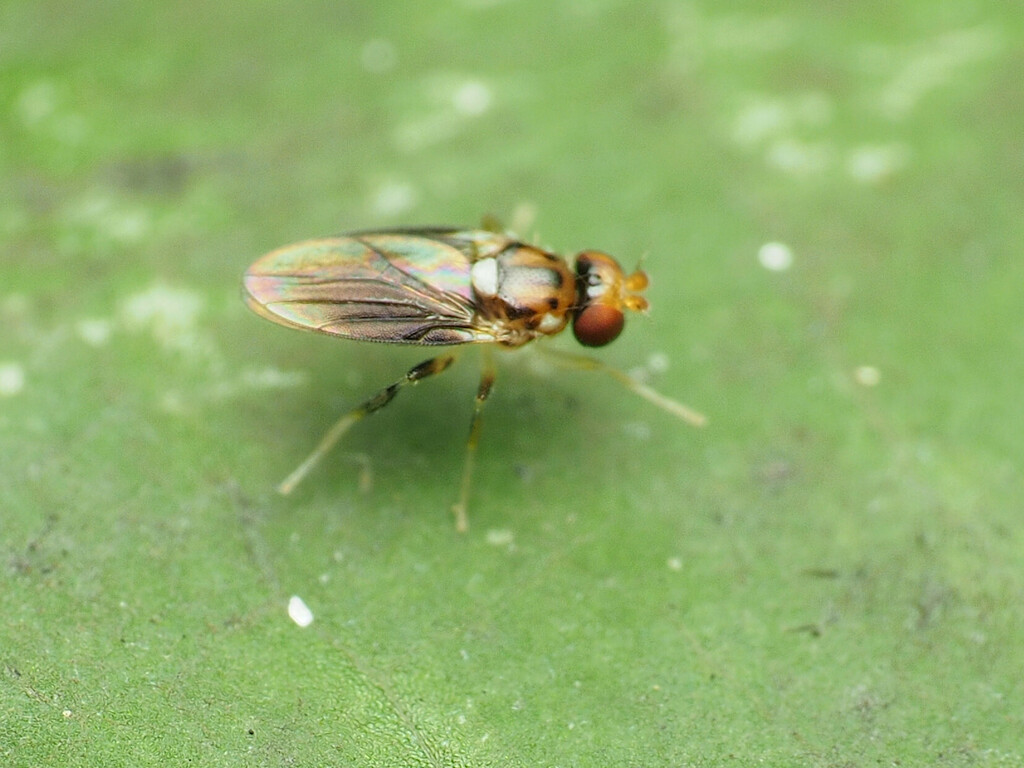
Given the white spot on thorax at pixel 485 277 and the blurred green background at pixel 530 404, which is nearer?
the blurred green background at pixel 530 404

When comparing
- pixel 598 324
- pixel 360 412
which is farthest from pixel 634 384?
pixel 360 412

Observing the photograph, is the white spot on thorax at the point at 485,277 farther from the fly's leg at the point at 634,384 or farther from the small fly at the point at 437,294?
the fly's leg at the point at 634,384

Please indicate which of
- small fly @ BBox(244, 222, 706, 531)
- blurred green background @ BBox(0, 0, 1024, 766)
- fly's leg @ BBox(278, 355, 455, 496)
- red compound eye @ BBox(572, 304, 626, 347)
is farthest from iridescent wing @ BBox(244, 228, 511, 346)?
blurred green background @ BBox(0, 0, 1024, 766)

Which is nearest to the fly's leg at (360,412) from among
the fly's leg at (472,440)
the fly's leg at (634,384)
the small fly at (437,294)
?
the small fly at (437,294)

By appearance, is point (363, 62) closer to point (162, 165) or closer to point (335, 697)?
point (162, 165)

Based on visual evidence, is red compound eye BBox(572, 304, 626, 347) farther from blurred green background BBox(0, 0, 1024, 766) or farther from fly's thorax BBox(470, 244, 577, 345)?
blurred green background BBox(0, 0, 1024, 766)

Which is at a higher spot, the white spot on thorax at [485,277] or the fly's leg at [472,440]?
the white spot on thorax at [485,277]

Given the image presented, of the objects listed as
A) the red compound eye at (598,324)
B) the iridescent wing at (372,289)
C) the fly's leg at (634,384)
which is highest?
the iridescent wing at (372,289)

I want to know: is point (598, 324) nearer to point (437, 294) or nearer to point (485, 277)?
point (485, 277)
